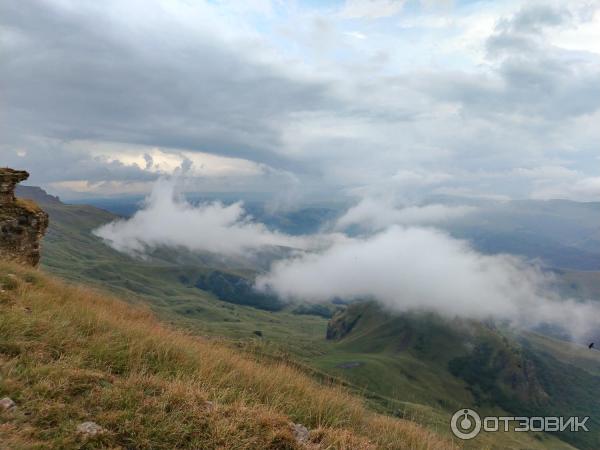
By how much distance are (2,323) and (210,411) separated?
226 inches

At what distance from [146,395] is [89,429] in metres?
1.35

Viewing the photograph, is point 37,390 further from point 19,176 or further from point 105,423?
point 19,176

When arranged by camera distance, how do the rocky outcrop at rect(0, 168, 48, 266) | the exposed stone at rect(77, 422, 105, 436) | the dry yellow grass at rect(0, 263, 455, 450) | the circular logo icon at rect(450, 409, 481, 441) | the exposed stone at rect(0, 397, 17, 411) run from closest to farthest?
the exposed stone at rect(77, 422, 105, 436) → the exposed stone at rect(0, 397, 17, 411) → the dry yellow grass at rect(0, 263, 455, 450) → the circular logo icon at rect(450, 409, 481, 441) → the rocky outcrop at rect(0, 168, 48, 266)

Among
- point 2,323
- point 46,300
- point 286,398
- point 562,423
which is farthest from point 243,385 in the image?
point 562,423

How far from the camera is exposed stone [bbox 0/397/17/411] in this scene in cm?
669

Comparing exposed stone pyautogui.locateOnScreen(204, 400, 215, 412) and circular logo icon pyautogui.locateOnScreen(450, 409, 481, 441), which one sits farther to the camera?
circular logo icon pyautogui.locateOnScreen(450, 409, 481, 441)

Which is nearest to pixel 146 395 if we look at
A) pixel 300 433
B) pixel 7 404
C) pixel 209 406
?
pixel 209 406

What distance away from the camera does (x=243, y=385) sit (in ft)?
32.6

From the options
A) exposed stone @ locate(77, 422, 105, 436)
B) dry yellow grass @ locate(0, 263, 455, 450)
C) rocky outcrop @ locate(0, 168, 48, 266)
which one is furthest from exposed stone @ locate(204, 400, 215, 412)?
Result: rocky outcrop @ locate(0, 168, 48, 266)

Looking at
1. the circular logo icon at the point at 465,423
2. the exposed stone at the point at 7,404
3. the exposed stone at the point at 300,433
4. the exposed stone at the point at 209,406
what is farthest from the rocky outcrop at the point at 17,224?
the circular logo icon at the point at 465,423

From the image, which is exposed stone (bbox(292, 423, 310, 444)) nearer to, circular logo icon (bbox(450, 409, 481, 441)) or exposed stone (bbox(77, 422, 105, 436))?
exposed stone (bbox(77, 422, 105, 436))

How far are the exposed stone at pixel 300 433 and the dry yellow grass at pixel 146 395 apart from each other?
136mm

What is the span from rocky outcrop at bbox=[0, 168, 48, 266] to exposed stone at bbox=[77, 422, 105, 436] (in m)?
20.7

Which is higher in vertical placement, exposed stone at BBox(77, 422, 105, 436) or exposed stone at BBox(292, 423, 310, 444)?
exposed stone at BBox(292, 423, 310, 444)
